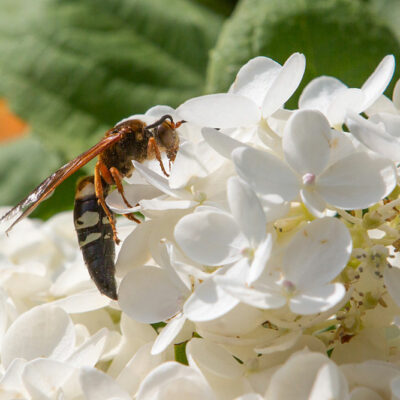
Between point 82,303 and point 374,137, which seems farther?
point 82,303

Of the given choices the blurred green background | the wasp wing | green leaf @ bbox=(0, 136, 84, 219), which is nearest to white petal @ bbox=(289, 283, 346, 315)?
the wasp wing

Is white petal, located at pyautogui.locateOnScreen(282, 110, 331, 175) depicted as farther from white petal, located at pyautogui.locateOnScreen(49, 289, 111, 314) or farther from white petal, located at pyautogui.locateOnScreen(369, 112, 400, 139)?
white petal, located at pyautogui.locateOnScreen(49, 289, 111, 314)

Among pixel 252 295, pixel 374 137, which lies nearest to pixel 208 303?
pixel 252 295

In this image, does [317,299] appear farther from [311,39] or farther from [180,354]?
[311,39]

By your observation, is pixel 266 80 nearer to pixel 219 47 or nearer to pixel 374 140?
pixel 374 140

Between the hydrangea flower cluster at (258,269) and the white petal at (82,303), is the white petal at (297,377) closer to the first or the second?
the hydrangea flower cluster at (258,269)

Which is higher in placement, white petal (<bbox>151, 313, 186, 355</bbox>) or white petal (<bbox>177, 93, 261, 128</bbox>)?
white petal (<bbox>177, 93, 261, 128</bbox>)

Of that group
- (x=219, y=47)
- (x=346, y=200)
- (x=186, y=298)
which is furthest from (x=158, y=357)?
(x=219, y=47)

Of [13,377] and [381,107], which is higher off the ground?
[381,107]
